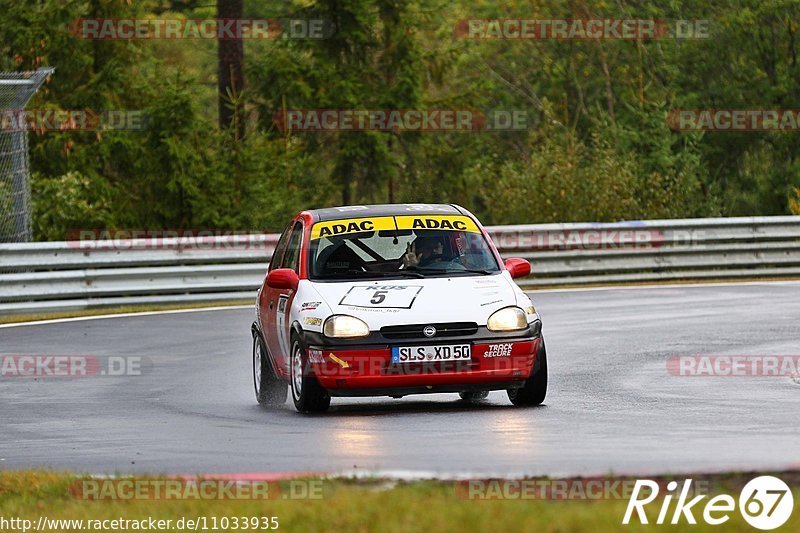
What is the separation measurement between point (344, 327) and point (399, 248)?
4.59ft

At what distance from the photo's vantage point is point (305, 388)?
484 inches

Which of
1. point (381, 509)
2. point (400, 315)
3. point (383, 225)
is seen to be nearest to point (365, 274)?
point (383, 225)

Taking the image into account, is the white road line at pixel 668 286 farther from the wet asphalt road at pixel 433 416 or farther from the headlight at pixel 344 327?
the headlight at pixel 344 327

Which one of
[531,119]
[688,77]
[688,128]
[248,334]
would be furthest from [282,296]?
[531,119]

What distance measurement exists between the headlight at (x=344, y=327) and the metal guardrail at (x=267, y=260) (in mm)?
11139

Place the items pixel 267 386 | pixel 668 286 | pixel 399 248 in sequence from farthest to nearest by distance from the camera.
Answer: pixel 668 286, pixel 267 386, pixel 399 248

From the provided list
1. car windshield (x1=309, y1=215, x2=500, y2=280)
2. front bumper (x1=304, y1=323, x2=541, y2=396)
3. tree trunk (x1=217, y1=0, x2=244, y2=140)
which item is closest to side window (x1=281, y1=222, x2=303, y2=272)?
car windshield (x1=309, y1=215, x2=500, y2=280)

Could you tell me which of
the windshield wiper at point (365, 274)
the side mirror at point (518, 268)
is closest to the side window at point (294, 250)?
the windshield wiper at point (365, 274)

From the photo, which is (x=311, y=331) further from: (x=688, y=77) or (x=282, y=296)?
(x=688, y=77)

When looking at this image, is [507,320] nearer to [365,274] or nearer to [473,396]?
[365,274]

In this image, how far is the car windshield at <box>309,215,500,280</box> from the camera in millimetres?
12992

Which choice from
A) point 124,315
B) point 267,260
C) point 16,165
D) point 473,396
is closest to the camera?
point 473,396

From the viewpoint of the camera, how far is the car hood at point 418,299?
1210 cm

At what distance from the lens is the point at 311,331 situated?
12.2 m
